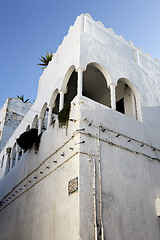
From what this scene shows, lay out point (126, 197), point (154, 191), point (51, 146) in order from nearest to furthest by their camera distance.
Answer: point (126, 197) → point (154, 191) → point (51, 146)

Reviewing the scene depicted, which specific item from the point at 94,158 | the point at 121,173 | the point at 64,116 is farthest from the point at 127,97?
the point at 94,158

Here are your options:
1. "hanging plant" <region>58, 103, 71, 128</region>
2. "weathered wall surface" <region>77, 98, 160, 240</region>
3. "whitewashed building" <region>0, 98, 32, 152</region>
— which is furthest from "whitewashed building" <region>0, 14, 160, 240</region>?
"whitewashed building" <region>0, 98, 32, 152</region>

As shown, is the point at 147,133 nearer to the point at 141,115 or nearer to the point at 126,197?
the point at 141,115

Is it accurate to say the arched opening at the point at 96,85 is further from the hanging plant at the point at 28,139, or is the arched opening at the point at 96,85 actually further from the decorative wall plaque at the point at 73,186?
the decorative wall plaque at the point at 73,186

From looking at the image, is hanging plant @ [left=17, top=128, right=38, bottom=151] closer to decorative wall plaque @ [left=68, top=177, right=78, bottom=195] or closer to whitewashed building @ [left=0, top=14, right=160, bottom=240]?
whitewashed building @ [left=0, top=14, right=160, bottom=240]

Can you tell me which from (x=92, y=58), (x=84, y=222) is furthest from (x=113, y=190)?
(x=92, y=58)

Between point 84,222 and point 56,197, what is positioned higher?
point 56,197

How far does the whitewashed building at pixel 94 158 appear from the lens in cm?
620

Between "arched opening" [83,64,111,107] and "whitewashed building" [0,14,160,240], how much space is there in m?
0.05

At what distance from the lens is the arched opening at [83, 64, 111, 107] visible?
1087cm

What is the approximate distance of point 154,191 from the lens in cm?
767

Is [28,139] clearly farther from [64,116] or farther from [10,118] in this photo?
[10,118]

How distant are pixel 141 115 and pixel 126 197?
365 centimetres

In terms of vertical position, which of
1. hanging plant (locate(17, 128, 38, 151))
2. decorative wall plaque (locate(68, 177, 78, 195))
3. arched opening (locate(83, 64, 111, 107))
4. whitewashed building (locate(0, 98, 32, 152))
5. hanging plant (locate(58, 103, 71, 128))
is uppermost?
whitewashed building (locate(0, 98, 32, 152))
